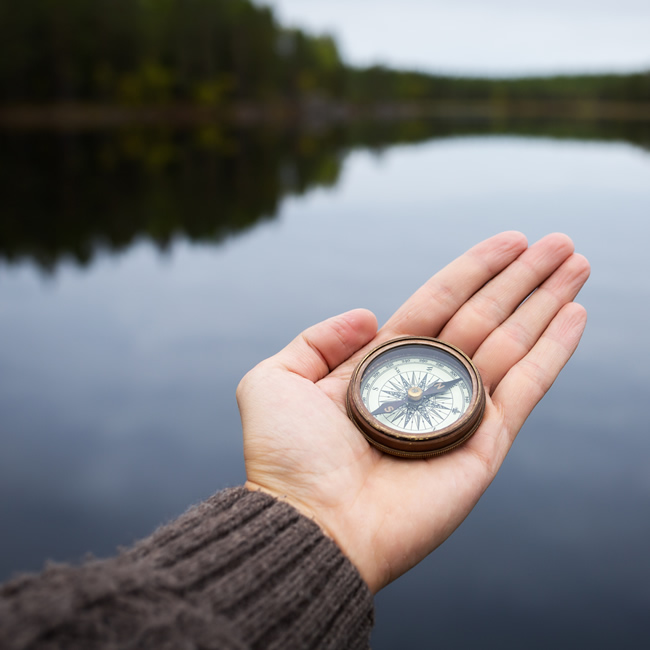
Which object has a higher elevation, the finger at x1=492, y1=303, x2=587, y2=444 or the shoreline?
the shoreline

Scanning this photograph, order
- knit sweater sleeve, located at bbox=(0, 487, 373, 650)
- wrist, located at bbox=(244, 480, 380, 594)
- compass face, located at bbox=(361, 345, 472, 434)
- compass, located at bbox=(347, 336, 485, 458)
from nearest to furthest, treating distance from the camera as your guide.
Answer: knit sweater sleeve, located at bbox=(0, 487, 373, 650) → wrist, located at bbox=(244, 480, 380, 594) → compass, located at bbox=(347, 336, 485, 458) → compass face, located at bbox=(361, 345, 472, 434)

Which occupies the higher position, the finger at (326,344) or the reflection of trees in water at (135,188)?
the reflection of trees in water at (135,188)

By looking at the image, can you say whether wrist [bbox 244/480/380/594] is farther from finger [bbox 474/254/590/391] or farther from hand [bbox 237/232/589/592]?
finger [bbox 474/254/590/391]

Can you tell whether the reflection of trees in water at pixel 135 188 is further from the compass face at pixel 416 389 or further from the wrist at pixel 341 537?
the wrist at pixel 341 537

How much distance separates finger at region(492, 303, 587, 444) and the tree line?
57.5 m

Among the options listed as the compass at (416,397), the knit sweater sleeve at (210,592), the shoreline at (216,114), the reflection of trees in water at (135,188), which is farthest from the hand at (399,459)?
the shoreline at (216,114)

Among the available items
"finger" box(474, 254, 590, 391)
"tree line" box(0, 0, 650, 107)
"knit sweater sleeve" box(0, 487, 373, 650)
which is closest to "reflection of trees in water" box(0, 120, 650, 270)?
"tree line" box(0, 0, 650, 107)

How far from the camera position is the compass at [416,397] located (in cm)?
342

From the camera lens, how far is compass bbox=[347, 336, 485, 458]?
11.2 feet

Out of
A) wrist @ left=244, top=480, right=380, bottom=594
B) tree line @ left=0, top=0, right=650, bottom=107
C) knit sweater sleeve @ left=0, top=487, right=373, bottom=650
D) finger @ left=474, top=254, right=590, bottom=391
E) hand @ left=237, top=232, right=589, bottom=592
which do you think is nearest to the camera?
knit sweater sleeve @ left=0, top=487, right=373, bottom=650

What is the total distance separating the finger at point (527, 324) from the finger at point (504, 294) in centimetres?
7

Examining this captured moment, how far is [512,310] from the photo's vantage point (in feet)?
14.1

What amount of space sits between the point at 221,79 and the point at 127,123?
12.7 meters

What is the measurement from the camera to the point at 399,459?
350cm
